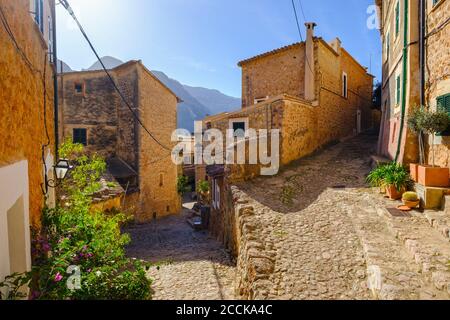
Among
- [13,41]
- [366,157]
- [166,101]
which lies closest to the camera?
[13,41]

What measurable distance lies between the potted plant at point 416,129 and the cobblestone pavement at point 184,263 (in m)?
5.79

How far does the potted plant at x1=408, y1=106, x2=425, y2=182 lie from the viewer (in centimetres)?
713

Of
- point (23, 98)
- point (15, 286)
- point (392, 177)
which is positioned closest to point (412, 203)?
point (392, 177)

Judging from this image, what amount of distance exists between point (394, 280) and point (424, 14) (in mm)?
7924

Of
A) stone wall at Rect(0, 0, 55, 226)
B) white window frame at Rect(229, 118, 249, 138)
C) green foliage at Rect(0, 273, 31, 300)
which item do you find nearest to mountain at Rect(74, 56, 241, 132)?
white window frame at Rect(229, 118, 249, 138)

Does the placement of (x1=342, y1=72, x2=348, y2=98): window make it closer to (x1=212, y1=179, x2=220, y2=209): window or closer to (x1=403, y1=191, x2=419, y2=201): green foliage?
(x1=212, y1=179, x2=220, y2=209): window

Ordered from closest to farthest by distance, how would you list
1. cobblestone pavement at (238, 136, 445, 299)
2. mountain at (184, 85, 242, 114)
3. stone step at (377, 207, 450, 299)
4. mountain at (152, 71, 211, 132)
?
1. stone step at (377, 207, 450, 299)
2. cobblestone pavement at (238, 136, 445, 299)
3. mountain at (152, 71, 211, 132)
4. mountain at (184, 85, 242, 114)

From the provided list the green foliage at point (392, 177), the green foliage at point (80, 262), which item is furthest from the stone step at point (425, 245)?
the green foliage at point (80, 262)

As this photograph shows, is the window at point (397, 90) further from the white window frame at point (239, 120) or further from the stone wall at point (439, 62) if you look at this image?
the white window frame at point (239, 120)

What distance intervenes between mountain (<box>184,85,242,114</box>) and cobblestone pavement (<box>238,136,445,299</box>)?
133 meters
